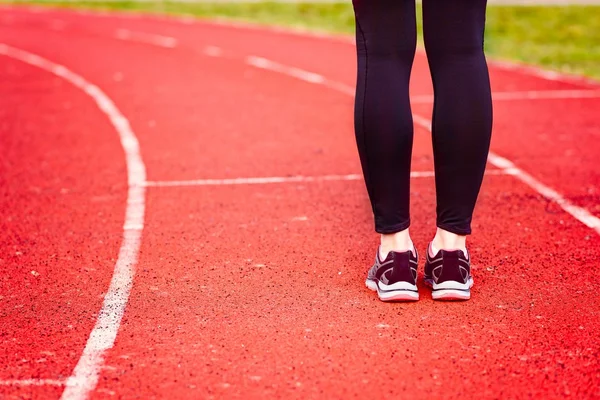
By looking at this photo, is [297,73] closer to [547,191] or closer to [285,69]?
[285,69]

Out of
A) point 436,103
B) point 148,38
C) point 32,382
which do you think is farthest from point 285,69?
point 32,382

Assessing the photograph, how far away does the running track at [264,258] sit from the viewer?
120 inches

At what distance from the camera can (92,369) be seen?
3.09 meters

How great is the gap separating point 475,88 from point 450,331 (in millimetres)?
898

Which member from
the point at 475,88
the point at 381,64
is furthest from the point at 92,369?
the point at 475,88

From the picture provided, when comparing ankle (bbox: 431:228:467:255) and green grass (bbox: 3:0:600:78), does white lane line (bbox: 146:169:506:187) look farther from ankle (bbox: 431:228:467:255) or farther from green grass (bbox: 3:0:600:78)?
green grass (bbox: 3:0:600:78)

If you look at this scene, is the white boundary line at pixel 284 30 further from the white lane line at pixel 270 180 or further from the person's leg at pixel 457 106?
the person's leg at pixel 457 106

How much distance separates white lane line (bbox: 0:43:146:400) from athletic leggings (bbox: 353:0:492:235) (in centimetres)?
108

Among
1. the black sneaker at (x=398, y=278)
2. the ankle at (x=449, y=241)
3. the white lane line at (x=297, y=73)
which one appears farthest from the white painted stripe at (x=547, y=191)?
the white lane line at (x=297, y=73)

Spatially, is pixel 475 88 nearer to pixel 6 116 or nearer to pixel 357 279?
pixel 357 279

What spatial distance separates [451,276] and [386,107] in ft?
2.33

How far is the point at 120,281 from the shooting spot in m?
3.98

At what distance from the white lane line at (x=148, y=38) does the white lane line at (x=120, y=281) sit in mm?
6815

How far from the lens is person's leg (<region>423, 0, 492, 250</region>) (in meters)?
3.42
